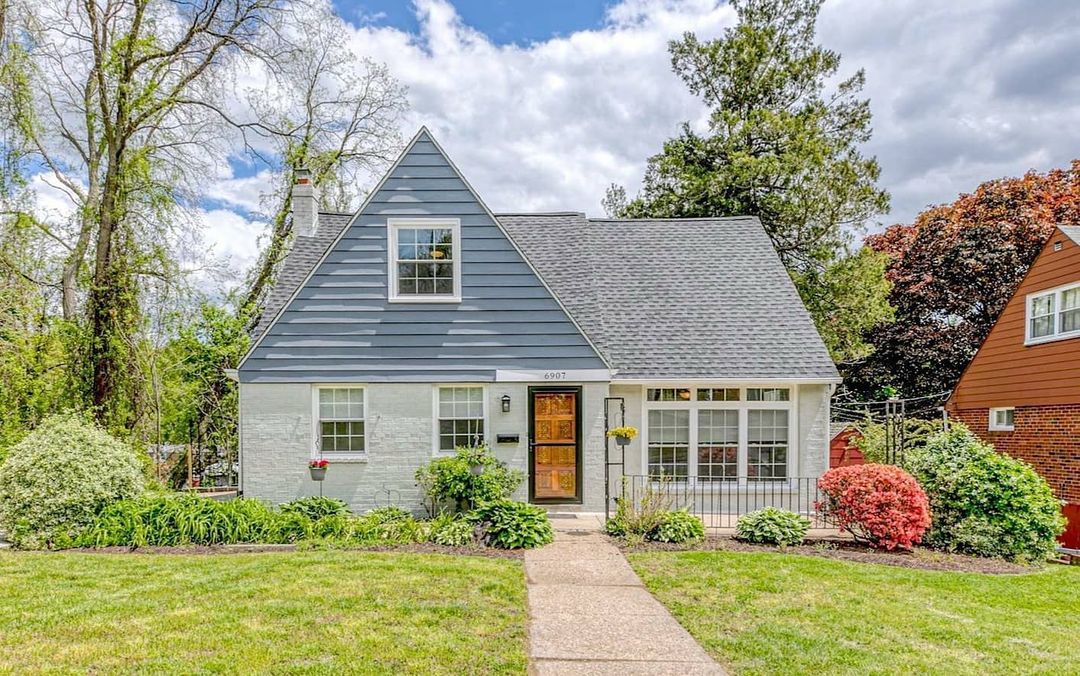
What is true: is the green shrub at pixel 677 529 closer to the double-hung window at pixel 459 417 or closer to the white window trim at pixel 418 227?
the double-hung window at pixel 459 417

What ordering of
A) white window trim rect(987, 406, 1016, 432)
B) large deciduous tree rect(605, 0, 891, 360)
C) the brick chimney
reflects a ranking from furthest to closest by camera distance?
large deciduous tree rect(605, 0, 891, 360)
white window trim rect(987, 406, 1016, 432)
the brick chimney

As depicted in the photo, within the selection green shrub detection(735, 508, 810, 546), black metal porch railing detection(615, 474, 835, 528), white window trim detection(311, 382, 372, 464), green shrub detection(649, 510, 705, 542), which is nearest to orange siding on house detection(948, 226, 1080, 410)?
black metal porch railing detection(615, 474, 835, 528)

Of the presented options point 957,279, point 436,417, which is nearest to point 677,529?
point 436,417

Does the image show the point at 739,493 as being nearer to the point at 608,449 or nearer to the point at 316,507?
the point at 608,449

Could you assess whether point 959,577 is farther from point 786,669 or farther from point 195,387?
point 195,387

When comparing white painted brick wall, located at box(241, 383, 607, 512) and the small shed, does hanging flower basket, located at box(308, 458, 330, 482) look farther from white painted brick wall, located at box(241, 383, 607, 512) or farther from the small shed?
the small shed

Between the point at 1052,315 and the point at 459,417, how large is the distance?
1377 cm

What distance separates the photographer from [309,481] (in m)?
10.6

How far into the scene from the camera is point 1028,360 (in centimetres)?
1470

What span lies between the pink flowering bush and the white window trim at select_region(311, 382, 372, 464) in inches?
298

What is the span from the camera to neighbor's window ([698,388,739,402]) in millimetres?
11547

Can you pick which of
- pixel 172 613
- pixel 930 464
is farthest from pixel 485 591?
pixel 930 464

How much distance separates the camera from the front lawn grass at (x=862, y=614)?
4996 millimetres

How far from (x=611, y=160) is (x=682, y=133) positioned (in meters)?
2.85
